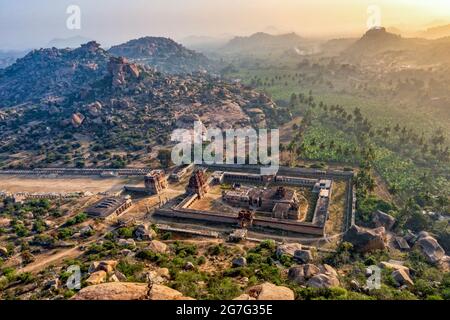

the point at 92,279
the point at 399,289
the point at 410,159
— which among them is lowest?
the point at 399,289

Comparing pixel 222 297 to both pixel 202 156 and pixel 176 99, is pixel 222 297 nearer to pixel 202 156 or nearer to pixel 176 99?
pixel 202 156

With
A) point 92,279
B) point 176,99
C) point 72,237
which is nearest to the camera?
point 92,279

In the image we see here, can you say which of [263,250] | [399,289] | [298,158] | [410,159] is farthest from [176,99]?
[399,289]

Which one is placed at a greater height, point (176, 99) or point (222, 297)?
point (176, 99)

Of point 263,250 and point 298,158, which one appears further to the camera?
point 298,158

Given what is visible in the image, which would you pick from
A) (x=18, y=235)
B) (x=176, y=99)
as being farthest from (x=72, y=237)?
(x=176, y=99)

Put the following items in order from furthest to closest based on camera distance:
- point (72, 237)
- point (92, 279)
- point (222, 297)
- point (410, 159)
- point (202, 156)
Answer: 1. point (202, 156)
2. point (410, 159)
3. point (72, 237)
4. point (92, 279)
5. point (222, 297)
